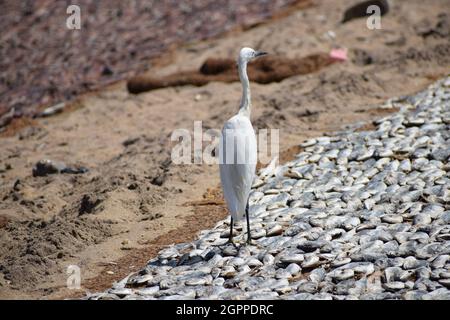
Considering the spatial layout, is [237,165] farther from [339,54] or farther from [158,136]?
[339,54]

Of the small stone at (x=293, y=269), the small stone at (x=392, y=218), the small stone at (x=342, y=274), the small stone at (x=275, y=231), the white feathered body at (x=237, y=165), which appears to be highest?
the white feathered body at (x=237, y=165)

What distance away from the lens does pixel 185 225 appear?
27.6ft

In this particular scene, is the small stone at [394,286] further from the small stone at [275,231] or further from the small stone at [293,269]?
the small stone at [275,231]

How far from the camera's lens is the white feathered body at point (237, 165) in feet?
24.4

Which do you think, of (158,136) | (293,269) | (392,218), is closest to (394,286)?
(293,269)

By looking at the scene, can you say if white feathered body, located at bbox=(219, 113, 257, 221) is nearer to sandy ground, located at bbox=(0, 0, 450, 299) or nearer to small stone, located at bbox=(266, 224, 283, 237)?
small stone, located at bbox=(266, 224, 283, 237)

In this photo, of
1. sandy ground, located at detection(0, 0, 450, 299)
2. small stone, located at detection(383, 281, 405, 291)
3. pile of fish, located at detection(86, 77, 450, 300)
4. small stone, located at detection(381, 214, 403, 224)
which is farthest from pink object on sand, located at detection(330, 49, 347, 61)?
small stone, located at detection(383, 281, 405, 291)

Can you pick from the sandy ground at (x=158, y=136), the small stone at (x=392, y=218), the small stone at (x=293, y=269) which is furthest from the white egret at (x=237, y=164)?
the small stone at (x=392, y=218)

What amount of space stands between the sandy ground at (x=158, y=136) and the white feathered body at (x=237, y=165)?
951mm

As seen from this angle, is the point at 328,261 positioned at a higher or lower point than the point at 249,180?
lower

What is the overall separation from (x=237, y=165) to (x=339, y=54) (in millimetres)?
7057

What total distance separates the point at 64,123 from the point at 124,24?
5382mm
